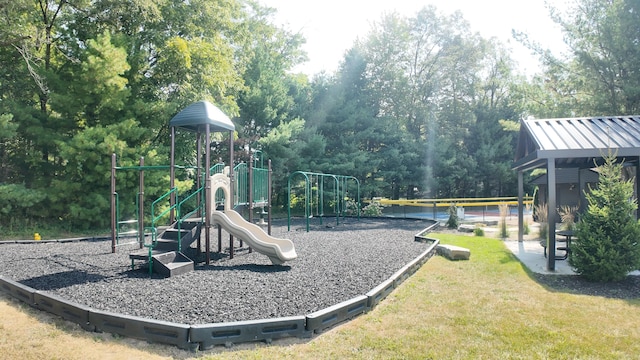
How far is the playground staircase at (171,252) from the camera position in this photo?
253 inches

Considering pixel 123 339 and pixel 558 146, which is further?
pixel 558 146

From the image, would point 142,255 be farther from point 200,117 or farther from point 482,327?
point 482,327

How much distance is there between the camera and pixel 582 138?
24.7 ft

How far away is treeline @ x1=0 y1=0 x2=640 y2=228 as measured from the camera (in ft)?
43.4

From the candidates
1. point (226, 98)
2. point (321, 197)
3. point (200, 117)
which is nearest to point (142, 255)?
point (200, 117)

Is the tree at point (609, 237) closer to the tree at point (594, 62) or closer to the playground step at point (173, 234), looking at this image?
the playground step at point (173, 234)

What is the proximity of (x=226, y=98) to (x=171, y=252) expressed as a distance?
36.7ft

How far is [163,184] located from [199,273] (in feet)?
28.8

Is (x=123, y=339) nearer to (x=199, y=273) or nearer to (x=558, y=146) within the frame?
(x=199, y=273)

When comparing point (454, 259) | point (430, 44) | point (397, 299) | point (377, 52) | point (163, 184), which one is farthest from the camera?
point (430, 44)

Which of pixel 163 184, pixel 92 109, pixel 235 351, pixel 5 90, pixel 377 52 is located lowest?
pixel 235 351

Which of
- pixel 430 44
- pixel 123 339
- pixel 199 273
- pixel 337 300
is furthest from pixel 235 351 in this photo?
pixel 430 44

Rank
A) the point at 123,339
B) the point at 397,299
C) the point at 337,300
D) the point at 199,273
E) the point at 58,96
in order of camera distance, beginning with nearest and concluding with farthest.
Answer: the point at 123,339, the point at 337,300, the point at 397,299, the point at 199,273, the point at 58,96

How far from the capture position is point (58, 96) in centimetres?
1320
